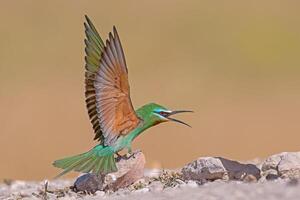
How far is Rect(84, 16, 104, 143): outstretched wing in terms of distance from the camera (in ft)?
22.9

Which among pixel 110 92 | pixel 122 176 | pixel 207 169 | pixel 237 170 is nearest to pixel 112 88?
pixel 110 92

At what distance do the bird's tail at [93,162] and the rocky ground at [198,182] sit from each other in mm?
183

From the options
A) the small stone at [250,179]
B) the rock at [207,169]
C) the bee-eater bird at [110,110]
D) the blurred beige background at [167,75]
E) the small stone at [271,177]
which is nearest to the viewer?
the small stone at [250,179]

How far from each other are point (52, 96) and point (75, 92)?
465mm

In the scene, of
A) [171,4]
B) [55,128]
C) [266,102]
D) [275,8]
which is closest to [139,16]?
[171,4]

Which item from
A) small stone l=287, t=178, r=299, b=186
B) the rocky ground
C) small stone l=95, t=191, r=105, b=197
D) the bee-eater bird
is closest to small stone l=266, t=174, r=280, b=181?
the rocky ground

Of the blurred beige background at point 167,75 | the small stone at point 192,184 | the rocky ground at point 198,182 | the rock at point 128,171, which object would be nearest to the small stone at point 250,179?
the rocky ground at point 198,182

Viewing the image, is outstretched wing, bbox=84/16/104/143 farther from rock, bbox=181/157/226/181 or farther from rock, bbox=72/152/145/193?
rock, bbox=181/157/226/181

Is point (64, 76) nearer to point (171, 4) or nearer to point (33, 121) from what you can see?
point (33, 121)

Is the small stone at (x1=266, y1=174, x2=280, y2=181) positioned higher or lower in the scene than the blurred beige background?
lower

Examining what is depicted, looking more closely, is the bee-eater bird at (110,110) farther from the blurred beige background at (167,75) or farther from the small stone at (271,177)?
the blurred beige background at (167,75)

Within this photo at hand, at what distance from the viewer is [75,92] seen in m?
20.5

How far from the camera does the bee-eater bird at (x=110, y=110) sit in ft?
22.5

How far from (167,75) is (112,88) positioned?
50.5 ft
